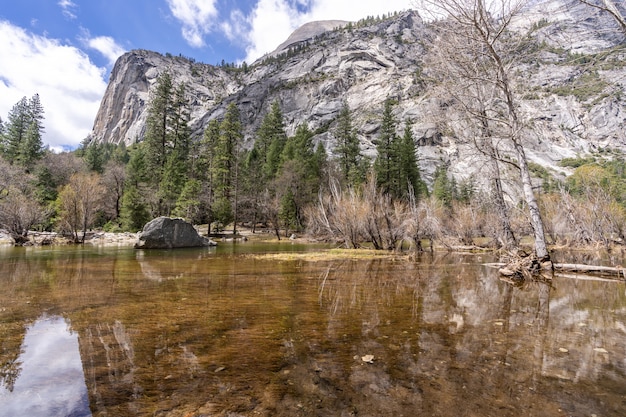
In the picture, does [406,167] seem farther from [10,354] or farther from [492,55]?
[10,354]

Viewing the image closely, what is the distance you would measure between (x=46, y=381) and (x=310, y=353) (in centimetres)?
224

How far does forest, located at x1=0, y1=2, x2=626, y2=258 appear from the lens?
10.9m

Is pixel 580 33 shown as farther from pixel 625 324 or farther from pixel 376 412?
pixel 376 412

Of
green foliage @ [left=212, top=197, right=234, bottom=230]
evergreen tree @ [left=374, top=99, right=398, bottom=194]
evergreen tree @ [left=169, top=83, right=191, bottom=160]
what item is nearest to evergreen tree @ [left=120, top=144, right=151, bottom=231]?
green foliage @ [left=212, top=197, right=234, bottom=230]

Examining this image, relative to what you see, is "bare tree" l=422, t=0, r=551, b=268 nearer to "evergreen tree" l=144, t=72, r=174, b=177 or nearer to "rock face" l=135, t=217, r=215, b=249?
"rock face" l=135, t=217, r=215, b=249

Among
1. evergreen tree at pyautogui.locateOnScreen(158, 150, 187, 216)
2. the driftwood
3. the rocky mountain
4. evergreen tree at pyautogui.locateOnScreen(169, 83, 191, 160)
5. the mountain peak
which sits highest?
the mountain peak

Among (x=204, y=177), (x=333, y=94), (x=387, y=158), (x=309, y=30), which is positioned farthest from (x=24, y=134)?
(x=309, y=30)

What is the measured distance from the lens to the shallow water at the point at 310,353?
2330mm

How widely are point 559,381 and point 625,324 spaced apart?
2797mm

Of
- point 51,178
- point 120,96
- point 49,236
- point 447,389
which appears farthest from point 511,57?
point 120,96

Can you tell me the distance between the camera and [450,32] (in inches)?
390

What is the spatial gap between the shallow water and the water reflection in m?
0.01

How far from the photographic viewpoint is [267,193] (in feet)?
109

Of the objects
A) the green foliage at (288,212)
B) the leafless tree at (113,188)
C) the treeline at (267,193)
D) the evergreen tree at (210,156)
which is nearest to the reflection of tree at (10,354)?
the treeline at (267,193)
